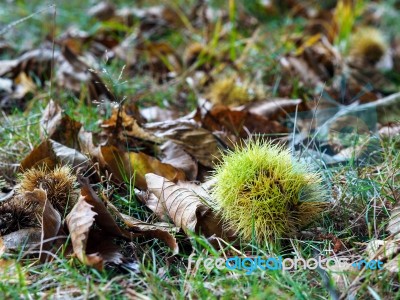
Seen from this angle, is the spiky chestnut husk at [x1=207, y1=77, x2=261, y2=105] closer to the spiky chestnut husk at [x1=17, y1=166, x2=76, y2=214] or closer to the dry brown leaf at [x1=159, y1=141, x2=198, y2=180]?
the dry brown leaf at [x1=159, y1=141, x2=198, y2=180]

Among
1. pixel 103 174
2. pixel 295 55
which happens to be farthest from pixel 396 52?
pixel 103 174

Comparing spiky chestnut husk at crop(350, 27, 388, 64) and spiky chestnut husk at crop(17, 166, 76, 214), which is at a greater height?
spiky chestnut husk at crop(17, 166, 76, 214)

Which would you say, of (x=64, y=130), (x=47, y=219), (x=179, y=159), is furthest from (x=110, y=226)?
(x=64, y=130)

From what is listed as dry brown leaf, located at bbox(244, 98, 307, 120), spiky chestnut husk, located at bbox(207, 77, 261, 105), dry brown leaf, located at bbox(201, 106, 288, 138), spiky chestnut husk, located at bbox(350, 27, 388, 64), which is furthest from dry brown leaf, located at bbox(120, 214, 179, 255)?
spiky chestnut husk, located at bbox(350, 27, 388, 64)

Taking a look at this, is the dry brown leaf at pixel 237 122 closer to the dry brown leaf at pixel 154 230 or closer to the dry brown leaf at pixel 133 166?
the dry brown leaf at pixel 133 166

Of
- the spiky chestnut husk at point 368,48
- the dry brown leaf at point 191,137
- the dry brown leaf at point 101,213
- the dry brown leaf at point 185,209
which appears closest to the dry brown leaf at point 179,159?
the dry brown leaf at point 191,137

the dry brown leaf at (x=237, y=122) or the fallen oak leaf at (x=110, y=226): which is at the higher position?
the fallen oak leaf at (x=110, y=226)
